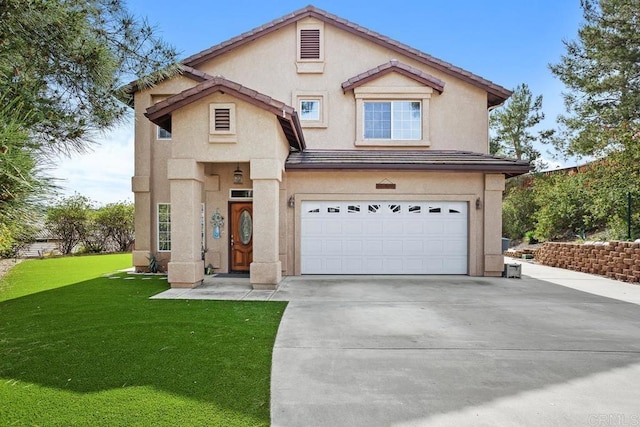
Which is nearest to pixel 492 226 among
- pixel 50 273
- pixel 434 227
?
pixel 434 227

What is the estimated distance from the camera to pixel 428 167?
1166 cm

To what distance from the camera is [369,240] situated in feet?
40.2

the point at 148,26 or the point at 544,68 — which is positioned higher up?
the point at 544,68

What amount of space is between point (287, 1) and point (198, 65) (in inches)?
189

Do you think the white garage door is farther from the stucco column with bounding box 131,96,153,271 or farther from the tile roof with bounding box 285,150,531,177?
the stucco column with bounding box 131,96,153,271

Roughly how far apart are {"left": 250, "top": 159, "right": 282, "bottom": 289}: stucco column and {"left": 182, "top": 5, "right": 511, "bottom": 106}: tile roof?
6575mm

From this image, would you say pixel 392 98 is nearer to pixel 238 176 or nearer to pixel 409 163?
pixel 409 163

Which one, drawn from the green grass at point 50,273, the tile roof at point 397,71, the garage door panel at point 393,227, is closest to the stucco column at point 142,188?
the green grass at point 50,273

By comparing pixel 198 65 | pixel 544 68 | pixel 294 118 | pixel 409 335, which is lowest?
pixel 409 335

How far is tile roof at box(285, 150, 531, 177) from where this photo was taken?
11.6 meters

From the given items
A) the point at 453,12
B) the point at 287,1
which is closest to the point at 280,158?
the point at 287,1

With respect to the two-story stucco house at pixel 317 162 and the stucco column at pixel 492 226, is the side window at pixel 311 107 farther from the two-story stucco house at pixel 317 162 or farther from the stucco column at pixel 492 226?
the stucco column at pixel 492 226

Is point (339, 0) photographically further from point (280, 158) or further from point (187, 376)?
point (187, 376)

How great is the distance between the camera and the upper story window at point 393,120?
44.9ft
